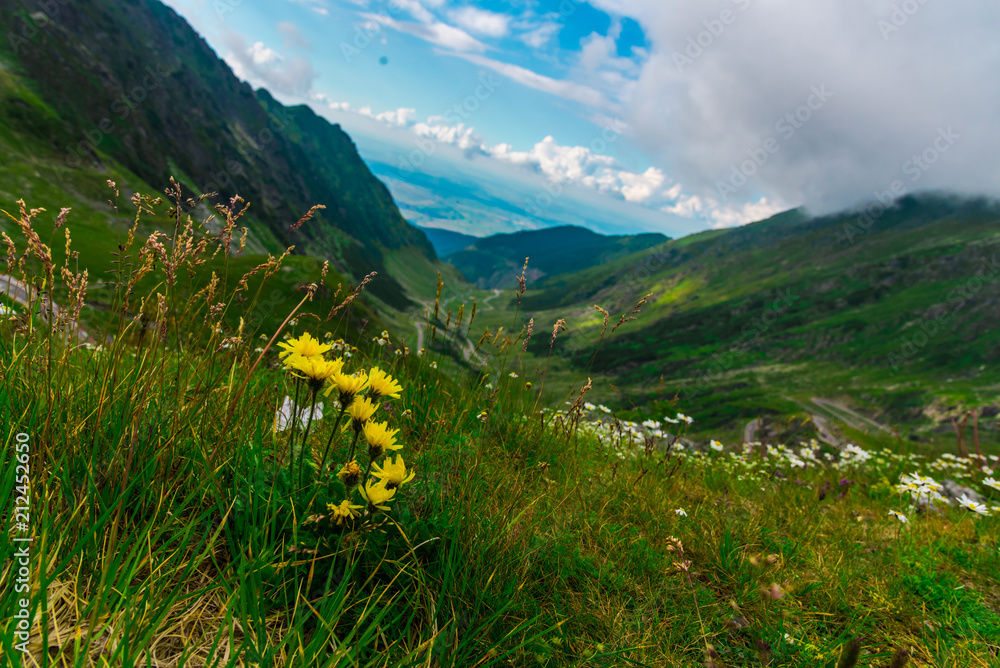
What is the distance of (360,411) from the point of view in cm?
224

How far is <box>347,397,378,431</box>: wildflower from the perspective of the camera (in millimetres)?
2232

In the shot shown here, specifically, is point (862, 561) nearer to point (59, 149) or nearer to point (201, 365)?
point (201, 365)

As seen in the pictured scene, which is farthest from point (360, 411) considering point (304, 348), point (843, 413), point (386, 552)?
point (843, 413)

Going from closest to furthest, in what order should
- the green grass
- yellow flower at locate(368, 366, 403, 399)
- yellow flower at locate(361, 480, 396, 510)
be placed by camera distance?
1. the green grass
2. yellow flower at locate(361, 480, 396, 510)
3. yellow flower at locate(368, 366, 403, 399)

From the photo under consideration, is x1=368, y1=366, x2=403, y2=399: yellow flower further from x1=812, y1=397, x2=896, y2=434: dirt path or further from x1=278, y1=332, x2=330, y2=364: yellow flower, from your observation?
x1=812, y1=397, x2=896, y2=434: dirt path

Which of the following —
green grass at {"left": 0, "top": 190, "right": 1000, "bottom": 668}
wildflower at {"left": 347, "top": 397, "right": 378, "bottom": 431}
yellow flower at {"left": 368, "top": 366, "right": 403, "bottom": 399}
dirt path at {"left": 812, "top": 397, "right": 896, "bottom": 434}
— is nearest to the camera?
green grass at {"left": 0, "top": 190, "right": 1000, "bottom": 668}

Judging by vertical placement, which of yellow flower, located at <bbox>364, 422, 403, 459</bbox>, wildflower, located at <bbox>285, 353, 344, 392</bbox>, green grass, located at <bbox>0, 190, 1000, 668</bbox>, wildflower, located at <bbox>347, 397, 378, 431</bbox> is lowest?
green grass, located at <bbox>0, 190, 1000, 668</bbox>

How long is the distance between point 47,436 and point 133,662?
141 centimetres

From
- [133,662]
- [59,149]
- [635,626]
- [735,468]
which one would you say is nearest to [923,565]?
[735,468]

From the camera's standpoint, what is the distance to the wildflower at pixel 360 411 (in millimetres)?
2232

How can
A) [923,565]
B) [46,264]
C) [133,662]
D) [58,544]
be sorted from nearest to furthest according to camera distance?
1. [133,662]
2. [58,544]
3. [46,264]
4. [923,565]

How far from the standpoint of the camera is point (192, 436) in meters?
2.70

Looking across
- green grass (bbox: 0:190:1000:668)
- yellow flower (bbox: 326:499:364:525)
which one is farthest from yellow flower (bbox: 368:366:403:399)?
yellow flower (bbox: 326:499:364:525)

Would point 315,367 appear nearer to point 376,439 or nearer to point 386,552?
point 376,439
